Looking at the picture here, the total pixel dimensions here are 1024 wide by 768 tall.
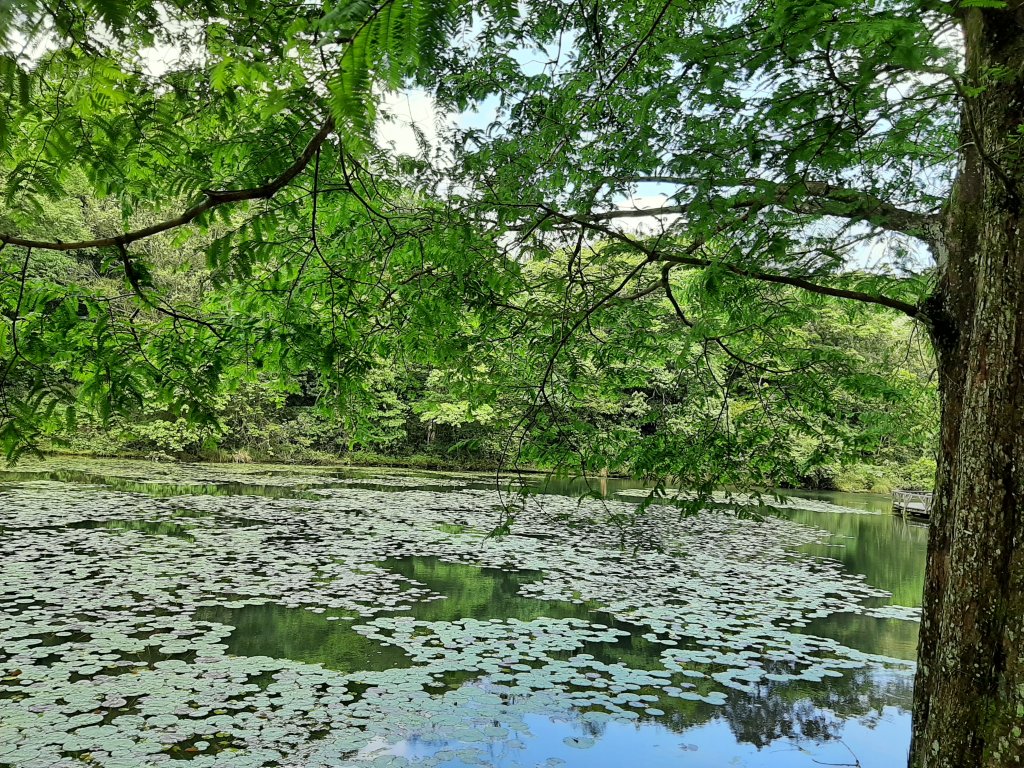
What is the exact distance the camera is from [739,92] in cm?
245

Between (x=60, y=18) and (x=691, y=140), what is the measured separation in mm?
2023

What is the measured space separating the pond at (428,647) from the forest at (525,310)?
0.16ft

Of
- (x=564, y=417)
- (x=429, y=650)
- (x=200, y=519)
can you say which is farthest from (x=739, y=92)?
(x=200, y=519)

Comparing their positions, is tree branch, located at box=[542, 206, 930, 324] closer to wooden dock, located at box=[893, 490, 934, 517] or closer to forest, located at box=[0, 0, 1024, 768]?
forest, located at box=[0, 0, 1024, 768]

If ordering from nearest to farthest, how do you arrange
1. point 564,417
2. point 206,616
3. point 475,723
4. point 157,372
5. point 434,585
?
1. point 157,372
2. point 564,417
3. point 475,723
4. point 206,616
5. point 434,585

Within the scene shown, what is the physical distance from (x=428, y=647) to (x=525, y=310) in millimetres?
3039

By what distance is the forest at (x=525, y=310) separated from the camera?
1.75 m

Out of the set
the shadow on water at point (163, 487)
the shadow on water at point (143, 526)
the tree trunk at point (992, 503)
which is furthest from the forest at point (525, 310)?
the shadow on water at point (163, 487)

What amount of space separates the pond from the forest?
0.05m

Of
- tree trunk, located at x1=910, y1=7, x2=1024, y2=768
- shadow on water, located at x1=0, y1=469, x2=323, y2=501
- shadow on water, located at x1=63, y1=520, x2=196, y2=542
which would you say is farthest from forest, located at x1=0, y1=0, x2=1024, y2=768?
shadow on water, located at x1=0, y1=469, x2=323, y2=501

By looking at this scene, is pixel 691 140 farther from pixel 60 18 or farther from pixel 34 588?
pixel 34 588

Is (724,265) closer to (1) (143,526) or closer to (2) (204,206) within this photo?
(2) (204,206)

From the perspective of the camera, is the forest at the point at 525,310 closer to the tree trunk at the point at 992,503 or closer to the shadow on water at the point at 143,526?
the tree trunk at the point at 992,503

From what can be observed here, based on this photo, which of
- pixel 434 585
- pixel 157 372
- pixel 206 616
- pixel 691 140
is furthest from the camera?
pixel 434 585
